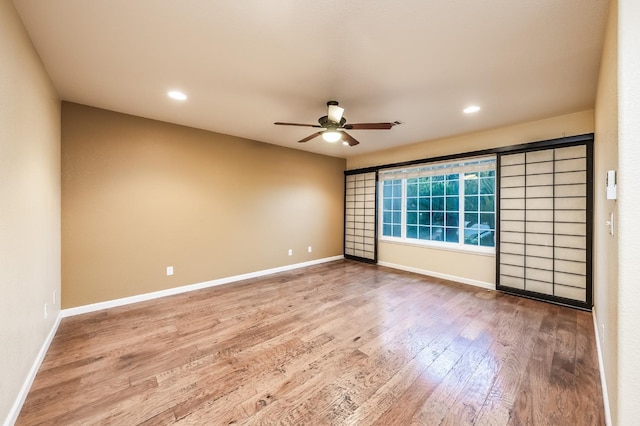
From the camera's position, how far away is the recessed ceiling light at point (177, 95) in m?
2.81

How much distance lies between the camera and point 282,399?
175 centimetres

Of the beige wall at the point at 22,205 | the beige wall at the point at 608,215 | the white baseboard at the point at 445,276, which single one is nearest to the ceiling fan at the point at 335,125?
the beige wall at the point at 608,215

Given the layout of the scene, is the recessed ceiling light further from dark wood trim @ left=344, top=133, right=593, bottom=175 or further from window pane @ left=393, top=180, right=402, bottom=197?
window pane @ left=393, top=180, right=402, bottom=197

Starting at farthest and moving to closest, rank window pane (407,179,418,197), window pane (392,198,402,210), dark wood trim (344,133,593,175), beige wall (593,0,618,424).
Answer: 1. window pane (392,198,402,210)
2. window pane (407,179,418,197)
3. dark wood trim (344,133,593,175)
4. beige wall (593,0,618,424)

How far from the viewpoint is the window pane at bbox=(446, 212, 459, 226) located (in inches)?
182

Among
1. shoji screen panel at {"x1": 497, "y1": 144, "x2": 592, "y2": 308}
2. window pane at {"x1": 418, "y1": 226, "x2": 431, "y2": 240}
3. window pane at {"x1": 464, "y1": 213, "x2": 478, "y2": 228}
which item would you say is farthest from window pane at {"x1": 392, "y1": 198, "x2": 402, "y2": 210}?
shoji screen panel at {"x1": 497, "y1": 144, "x2": 592, "y2": 308}

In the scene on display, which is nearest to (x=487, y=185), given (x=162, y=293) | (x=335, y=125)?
(x=335, y=125)

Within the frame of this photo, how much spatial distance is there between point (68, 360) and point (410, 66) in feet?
12.9

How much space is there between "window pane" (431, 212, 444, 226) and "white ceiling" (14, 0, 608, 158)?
76.4 inches

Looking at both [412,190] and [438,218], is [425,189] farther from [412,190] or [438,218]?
[438,218]

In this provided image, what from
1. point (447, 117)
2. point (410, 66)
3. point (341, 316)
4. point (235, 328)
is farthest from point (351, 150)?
point (235, 328)

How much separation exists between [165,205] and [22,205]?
1.98 m

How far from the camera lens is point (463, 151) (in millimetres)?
4383

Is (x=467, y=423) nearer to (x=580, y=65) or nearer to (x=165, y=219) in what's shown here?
(x=580, y=65)
